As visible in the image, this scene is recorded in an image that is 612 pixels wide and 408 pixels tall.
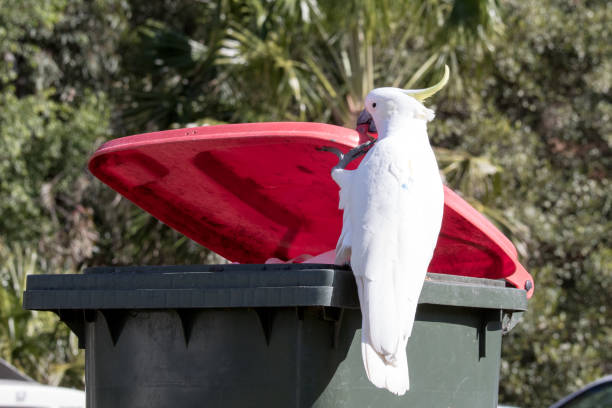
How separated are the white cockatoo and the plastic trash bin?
15 centimetres

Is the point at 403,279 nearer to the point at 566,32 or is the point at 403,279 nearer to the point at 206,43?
the point at 206,43

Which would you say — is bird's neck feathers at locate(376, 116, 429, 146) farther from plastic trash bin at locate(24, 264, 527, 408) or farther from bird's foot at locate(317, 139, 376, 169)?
plastic trash bin at locate(24, 264, 527, 408)

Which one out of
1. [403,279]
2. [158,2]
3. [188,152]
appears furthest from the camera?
[158,2]

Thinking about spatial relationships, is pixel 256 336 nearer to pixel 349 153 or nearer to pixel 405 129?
pixel 349 153

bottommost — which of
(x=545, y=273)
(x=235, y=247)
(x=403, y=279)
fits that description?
(x=545, y=273)

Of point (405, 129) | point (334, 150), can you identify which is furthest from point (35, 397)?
point (405, 129)

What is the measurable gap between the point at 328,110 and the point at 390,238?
715 centimetres

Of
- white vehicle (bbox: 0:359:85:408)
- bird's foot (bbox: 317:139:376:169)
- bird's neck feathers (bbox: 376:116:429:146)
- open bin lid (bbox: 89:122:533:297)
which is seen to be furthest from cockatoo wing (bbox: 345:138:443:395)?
white vehicle (bbox: 0:359:85:408)

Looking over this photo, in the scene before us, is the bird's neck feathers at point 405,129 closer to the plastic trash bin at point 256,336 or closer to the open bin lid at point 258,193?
the open bin lid at point 258,193

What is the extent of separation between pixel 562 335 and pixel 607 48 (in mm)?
3792

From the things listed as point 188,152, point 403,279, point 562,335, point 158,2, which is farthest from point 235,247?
point 158,2

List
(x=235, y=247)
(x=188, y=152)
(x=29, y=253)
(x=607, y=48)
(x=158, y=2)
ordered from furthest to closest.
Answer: (x=158, y=2) → (x=607, y=48) → (x=29, y=253) → (x=235, y=247) → (x=188, y=152)

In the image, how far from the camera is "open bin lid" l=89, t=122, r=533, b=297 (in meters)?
3.57

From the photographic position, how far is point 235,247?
4.59 m
